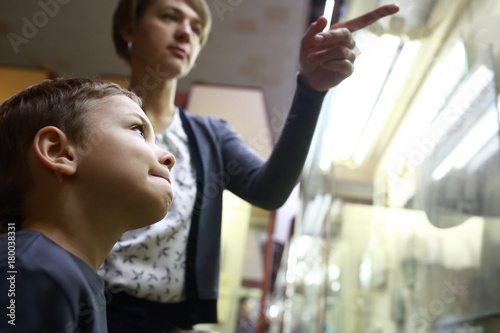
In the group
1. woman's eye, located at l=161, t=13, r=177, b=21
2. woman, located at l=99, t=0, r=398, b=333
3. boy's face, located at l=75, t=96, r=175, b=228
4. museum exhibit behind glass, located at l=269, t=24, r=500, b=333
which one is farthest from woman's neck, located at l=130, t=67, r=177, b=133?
museum exhibit behind glass, located at l=269, t=24, r=500, b=333

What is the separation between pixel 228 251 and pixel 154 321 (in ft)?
3.62

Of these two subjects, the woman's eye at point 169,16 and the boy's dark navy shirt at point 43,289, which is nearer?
the boy's dark navy shirt at point 43,289

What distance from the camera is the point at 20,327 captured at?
0.37 meters

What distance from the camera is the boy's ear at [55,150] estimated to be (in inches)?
17.8

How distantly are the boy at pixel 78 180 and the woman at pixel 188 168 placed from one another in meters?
0.17

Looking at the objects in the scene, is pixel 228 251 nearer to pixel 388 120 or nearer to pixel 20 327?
pixel 388 120

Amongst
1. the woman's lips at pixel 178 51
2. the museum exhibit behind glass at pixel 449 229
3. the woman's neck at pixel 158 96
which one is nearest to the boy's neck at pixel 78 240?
the woman's neck at pixel 158 96

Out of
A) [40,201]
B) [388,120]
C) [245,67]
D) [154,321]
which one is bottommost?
[154,321]

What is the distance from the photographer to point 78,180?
0.46 m

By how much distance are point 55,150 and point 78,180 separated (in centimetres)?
4

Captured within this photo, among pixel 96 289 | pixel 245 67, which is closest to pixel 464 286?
pixel 96 289

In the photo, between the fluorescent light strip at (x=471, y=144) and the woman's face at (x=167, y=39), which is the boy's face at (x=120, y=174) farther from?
the fluorescent light strip at (x=471, y=144)

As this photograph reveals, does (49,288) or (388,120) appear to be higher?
(388,120)

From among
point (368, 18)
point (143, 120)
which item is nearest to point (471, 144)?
point (368, 18)
